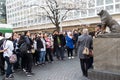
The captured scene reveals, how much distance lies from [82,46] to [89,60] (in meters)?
0.65

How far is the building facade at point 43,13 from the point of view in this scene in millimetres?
46159

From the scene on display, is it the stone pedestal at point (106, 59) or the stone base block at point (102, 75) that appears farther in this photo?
the stone pedestal at point (106, 59)

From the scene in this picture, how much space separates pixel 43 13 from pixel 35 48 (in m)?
31.6

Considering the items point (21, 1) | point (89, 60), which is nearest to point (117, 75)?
point (89, 60)

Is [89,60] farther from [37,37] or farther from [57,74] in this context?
[37,37]

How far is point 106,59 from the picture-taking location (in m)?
9.70

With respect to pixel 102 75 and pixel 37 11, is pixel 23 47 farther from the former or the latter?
pixel 37 11

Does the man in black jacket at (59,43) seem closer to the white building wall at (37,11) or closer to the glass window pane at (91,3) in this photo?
the white building wall at (37,11)

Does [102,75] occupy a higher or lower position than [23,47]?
lower

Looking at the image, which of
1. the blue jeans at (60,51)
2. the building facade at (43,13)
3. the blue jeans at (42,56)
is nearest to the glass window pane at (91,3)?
the building facade at (43,13)

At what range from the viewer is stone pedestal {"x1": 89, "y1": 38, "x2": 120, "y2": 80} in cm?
928

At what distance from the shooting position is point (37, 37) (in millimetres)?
15750

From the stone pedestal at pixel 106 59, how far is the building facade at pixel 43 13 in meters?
31.0

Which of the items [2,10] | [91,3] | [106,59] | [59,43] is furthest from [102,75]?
[2,10]
